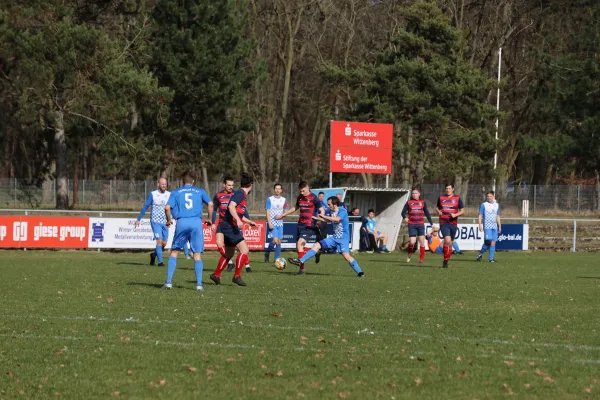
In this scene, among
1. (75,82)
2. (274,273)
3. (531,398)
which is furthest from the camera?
(75,82)

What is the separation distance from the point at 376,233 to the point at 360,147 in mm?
4188

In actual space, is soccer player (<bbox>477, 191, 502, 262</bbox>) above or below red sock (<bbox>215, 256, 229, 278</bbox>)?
above

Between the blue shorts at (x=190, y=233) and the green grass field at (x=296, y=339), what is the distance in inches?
28.6

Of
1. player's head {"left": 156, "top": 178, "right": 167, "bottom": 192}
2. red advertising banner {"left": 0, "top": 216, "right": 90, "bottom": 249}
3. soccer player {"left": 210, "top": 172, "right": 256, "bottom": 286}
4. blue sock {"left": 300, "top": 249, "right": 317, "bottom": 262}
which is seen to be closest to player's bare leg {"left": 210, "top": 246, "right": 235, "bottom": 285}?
soccer player {"left": 210, "top": 172, "right": 256, "bottom": 286}

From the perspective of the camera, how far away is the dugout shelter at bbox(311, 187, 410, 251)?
36.5 m

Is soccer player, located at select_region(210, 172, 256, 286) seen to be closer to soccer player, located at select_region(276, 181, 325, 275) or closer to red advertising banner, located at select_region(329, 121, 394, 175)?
soccer player, located at select_region(276, 181, 325, 275)

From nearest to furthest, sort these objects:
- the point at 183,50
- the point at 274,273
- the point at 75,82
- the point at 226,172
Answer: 1. the point at 274,273
2. the point at 75,82
3. the point at 183,50
4. the point at 226,172

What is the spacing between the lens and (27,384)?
761 cm

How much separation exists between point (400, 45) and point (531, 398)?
149 feet

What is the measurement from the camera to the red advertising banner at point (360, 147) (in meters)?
37.4

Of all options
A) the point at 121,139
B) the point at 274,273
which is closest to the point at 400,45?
the point at 121,139

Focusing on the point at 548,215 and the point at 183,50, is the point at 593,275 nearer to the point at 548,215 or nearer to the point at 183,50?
the point at 548,215

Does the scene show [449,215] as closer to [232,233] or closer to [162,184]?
[162,184]

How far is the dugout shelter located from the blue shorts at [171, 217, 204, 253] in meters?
20.4
